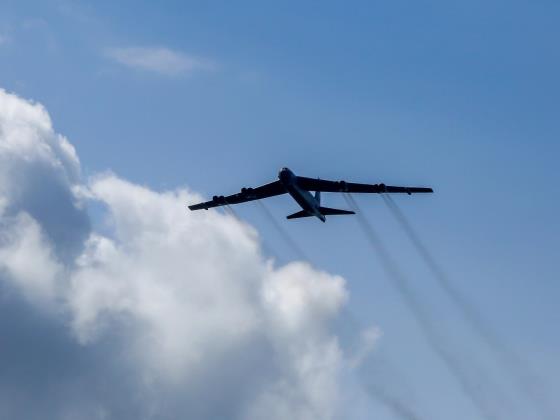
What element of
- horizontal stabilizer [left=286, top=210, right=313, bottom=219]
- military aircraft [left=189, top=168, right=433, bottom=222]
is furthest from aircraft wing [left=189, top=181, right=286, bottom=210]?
horizontal stabilizer [left=286, top=210, right=313, bottom=219]

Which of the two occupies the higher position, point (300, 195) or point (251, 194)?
point (251, 194)

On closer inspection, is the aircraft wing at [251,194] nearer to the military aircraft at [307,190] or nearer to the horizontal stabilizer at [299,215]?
the military aircraft at [307,190]

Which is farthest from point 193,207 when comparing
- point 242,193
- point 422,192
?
point 422,192

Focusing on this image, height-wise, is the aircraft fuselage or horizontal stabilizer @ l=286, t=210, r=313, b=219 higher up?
horizontal stabilizer @ l=286, t=210, r=313, b=219

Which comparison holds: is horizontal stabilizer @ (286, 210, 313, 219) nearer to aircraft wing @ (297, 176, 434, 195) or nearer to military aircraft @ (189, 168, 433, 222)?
military aircraft @ (189, 168, 433, 222)

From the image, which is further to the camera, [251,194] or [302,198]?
[251,194]

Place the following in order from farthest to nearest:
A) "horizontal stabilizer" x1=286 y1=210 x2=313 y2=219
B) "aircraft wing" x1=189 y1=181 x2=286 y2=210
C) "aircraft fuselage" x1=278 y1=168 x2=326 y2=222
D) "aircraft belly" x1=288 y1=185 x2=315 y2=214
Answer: "horizontal stabilizer" x1=286 y1=210 x2=313 y2=219 → "aircraft wing" x1=189 y1=181 x2=286 y2=210 → "aircraft belly" x1=288 y1=185 x2=315 y2=214 → "aircraft fuselage" x1=278 y1=168 x2=326 y2=222

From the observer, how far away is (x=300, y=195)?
124000 millimetres

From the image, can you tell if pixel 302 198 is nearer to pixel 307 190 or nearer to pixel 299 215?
pixel 307 190

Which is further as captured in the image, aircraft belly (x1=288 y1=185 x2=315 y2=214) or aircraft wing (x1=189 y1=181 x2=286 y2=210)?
aircraft wing (x1=189 y1=181 x2=286 y2=210)

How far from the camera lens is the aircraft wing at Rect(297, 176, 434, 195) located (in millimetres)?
124188

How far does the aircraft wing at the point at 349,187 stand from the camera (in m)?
124

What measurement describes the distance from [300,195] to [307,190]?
158cm

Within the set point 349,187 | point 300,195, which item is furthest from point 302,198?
point 349,187
